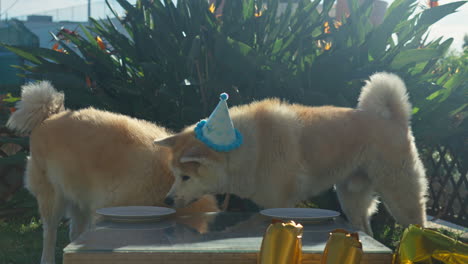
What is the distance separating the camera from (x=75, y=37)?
6.00 m

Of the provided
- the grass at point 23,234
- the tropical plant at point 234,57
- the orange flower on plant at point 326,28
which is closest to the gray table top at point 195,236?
the grass at point 23,234

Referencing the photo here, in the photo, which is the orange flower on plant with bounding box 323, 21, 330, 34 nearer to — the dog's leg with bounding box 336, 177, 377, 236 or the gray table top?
the dog's leg with bounding box 336, 177, 377, 236

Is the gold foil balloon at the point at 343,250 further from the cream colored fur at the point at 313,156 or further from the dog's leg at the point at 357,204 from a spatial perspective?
the dog's leg at the point at 357,204

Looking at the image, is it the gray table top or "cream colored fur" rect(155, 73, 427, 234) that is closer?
the gray table top

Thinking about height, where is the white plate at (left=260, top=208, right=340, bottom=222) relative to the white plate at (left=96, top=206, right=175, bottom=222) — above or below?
below

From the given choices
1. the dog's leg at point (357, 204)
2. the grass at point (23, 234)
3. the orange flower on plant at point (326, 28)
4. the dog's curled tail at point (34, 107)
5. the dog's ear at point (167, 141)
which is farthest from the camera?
the orange flower on plant at point (326, 28)

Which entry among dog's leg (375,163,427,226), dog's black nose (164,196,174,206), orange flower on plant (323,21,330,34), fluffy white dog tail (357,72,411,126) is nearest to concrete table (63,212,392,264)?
dog's black nose (164,196,174,206)

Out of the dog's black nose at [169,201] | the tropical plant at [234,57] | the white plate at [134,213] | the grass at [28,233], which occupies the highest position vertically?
the tropical plant at [234,57]

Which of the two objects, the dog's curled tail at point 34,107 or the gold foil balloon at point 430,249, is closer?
the gold foil balloon at point 430,249

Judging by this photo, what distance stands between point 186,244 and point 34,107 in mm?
2290

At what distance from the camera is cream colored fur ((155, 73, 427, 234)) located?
3.41 meters

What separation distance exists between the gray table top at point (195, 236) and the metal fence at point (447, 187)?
140 inches

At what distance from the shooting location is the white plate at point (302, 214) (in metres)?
2.54

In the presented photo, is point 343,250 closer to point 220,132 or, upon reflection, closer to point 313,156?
point 220,132
